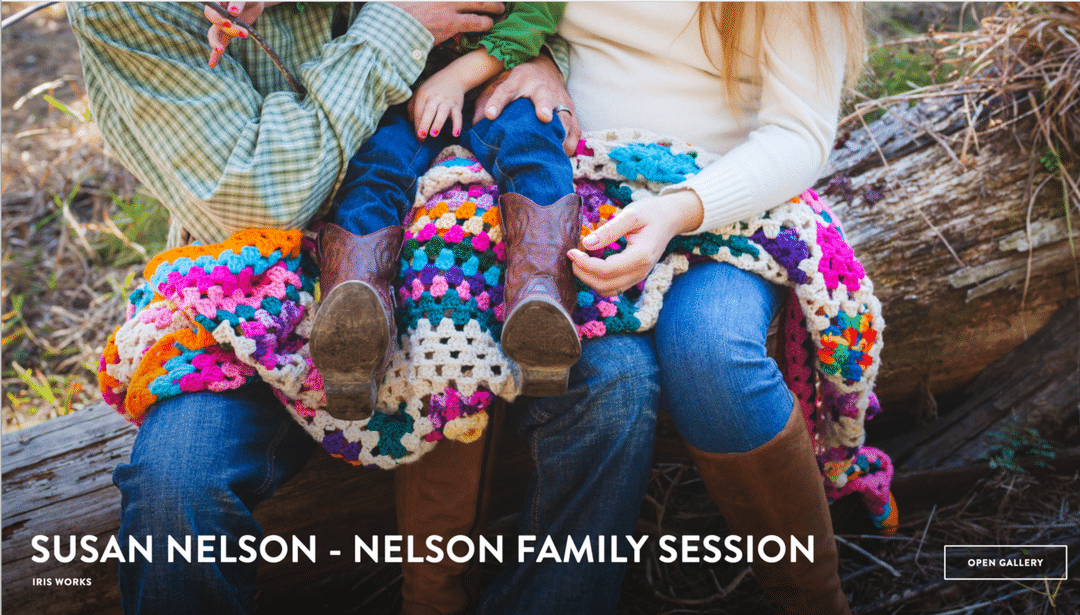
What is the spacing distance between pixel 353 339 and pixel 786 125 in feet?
2.69

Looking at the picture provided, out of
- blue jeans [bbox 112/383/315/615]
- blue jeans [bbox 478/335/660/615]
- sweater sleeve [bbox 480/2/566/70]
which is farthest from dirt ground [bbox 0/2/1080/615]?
sweater sleeve [bbox 480/2/566/70]

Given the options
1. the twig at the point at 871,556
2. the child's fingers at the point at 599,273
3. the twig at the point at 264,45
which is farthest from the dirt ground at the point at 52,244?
the twig at the point at 871,556

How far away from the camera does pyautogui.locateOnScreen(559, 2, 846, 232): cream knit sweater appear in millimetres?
1164

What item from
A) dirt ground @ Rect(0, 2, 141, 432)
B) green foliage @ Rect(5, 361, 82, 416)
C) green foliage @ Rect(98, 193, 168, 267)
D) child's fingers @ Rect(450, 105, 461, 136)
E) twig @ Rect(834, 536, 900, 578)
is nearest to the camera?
child's fingers @ Rect(450, 105, 461, 136)

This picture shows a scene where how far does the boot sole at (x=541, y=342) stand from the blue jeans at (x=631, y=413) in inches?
4.7

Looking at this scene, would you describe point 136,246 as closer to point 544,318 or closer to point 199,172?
point 199,172

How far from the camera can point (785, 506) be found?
3.54 feet

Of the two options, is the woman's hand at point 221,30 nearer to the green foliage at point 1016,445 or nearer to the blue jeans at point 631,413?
the blue jeans at point 631,413

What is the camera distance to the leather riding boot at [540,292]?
95 centimetres

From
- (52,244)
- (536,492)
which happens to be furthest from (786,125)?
(52,244)

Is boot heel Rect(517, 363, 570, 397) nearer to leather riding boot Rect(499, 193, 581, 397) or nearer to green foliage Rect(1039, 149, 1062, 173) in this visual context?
leather riding boot Rect(499, 193, 581, 397)

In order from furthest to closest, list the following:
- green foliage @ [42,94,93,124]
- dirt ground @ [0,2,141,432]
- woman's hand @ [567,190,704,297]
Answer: dirt ground @ [0,2,141,432] < green foliage @ [42,94,93,124] < woman's hand @ [567,190,704,297]

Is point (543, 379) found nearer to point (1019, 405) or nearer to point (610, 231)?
point (610, 231)

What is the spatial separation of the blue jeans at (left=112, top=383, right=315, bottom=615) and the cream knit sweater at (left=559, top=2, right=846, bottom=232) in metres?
0.80
